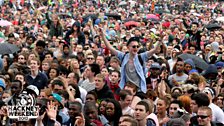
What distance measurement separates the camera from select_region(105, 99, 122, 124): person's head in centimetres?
785

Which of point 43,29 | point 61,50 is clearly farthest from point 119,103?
point 43,29

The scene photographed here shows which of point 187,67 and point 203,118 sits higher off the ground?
point 187,67

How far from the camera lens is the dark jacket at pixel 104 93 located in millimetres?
8748

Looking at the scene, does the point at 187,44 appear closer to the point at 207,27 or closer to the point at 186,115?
the point at 207,27

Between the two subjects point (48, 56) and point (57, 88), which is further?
point (48, 56)

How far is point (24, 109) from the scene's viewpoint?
548cm

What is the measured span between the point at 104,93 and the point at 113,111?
1007 millimetres

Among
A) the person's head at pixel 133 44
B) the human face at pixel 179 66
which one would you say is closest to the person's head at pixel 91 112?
the person's head at pixel 133 44

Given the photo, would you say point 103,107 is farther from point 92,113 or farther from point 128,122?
point 128,122

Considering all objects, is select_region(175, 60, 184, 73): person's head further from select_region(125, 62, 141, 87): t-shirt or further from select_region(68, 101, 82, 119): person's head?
select_region(68, 101, 82, 119): person's head

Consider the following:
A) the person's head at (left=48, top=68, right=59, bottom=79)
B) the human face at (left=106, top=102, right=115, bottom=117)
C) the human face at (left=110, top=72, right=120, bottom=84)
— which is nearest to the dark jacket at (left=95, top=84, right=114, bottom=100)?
the human face at (left=110, top=72, right=120, bottom=84)

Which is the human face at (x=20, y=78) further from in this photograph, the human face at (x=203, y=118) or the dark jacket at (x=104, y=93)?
the human face at (x=203, y=118)

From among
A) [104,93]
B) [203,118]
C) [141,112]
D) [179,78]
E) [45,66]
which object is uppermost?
[45,66]

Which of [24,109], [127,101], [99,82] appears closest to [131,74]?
[99,82]
